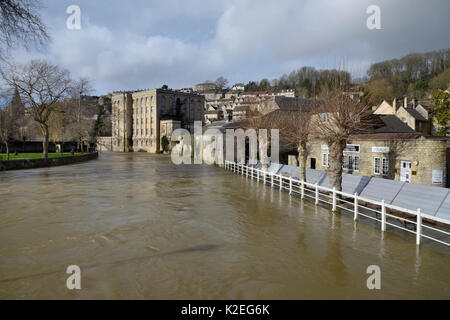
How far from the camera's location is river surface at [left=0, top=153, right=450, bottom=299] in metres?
5.23

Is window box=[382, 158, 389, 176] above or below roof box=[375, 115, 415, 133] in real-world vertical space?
below

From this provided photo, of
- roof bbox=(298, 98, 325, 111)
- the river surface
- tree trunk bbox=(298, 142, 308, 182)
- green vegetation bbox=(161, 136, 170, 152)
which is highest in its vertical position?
roof bbox=(298, 98, 325, 111)

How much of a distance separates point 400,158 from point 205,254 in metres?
19.0

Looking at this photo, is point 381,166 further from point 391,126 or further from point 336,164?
point 391,126

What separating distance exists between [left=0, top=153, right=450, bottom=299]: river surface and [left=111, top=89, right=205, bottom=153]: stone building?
194ft

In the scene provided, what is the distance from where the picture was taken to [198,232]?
8.70 meters

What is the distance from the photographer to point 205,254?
691 cm

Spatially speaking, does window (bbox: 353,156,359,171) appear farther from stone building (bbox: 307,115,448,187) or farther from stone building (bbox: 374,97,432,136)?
stone building (bbox: 374,97,432,136)

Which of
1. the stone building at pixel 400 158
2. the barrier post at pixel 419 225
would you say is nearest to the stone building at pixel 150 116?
the stone building at pixel 400 158

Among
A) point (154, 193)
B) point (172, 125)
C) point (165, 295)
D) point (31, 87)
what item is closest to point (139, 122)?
point (172, 125)

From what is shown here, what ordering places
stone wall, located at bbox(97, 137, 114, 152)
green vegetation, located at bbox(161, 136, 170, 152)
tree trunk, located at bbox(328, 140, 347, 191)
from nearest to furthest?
tree trunk, located at bbox(328, 140, 347, 191) → green vegetation, located at bbox(161, 136, 170, 152) → stone wall, located at bbox(97, 137, 114, 152)

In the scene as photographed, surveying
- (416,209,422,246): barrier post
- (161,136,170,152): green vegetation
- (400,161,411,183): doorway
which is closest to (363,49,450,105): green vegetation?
(161,136,170,152): green vegetation

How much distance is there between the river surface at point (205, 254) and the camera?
17.1 ft

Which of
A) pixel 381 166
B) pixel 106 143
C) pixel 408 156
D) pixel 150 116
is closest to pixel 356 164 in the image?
pixel 381 166
